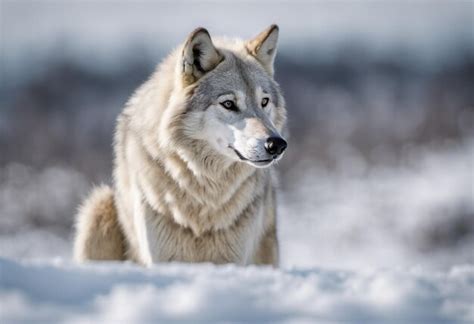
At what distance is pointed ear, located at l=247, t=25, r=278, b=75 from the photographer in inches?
222

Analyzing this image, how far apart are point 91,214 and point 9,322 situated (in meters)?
3.46

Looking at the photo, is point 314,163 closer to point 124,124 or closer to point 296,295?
point 124,124

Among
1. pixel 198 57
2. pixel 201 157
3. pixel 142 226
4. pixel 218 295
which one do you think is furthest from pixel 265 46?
pixel 218 295

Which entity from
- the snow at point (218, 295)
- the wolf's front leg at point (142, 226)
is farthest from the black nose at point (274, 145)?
the snow at point (218, 295)

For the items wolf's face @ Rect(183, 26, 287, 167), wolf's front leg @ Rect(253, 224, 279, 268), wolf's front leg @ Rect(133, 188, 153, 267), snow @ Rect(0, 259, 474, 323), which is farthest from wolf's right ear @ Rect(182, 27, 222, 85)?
snow @ Rect(0, 259, 474, 323)

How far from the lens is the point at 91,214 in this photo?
5.90 m

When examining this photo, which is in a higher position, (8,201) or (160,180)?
(8,201)

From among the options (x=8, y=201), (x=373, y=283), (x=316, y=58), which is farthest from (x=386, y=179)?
(x=316, y=58)

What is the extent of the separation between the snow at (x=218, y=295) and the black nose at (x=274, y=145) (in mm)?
1771

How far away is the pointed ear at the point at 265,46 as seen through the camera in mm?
5637

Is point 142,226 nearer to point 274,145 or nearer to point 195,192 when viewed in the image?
point 195,192

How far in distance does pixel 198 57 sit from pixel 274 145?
1.03 meters

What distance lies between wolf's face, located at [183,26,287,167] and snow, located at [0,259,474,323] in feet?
6.10

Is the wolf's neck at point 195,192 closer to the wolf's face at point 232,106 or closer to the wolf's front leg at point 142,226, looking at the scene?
the wolf's front leg at point 142,226
